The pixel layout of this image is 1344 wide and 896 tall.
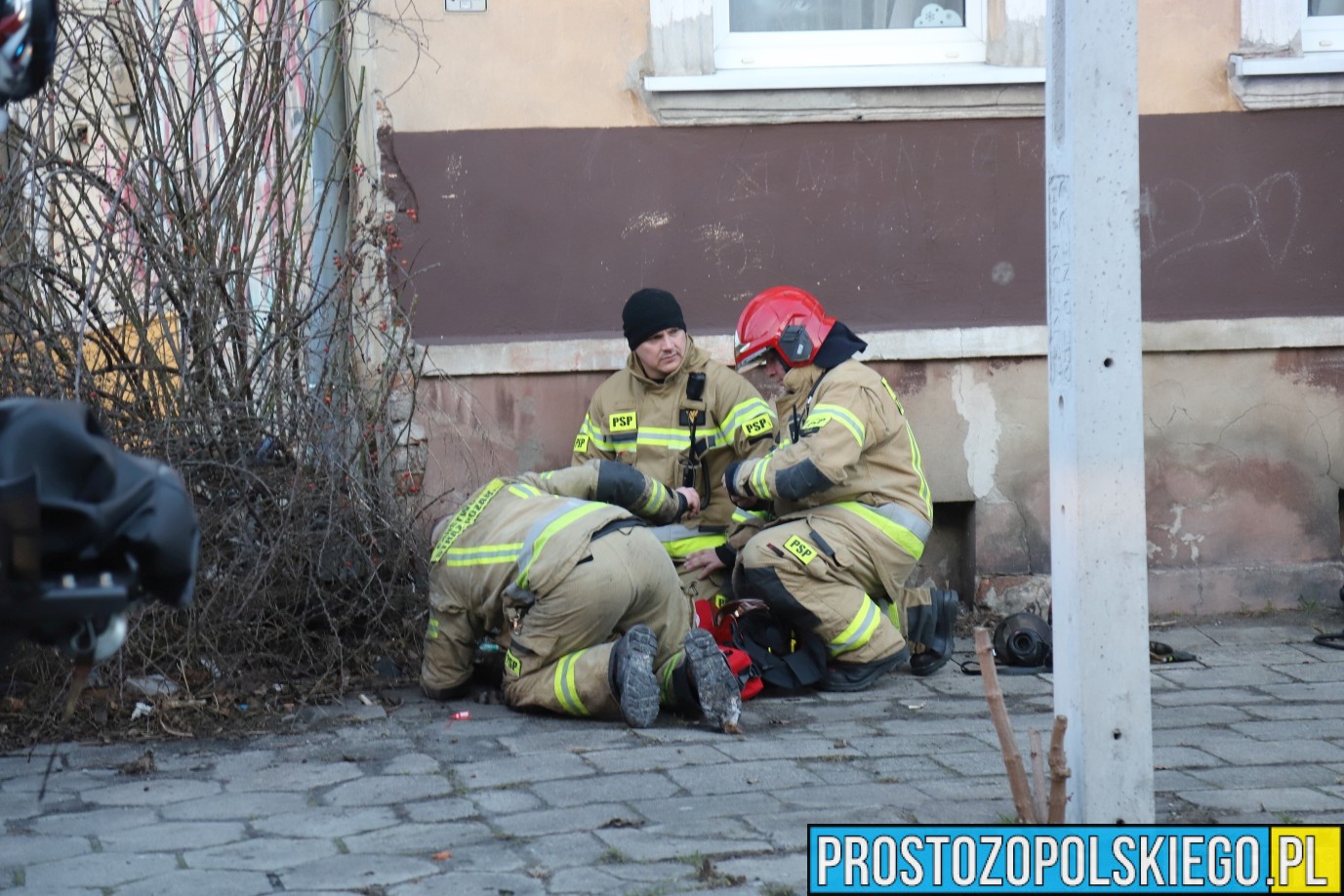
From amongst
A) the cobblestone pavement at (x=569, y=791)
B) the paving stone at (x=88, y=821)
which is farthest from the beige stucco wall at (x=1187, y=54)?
the paving stone at (x=88, y=821)

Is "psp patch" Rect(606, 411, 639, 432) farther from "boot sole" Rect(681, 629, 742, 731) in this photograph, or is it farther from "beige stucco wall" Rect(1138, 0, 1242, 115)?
"beige stucco wall" Rect(1138, 0, 1242, 115)

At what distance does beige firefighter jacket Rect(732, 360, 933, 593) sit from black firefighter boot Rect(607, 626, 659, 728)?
97 centimetres

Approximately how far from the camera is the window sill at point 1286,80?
7.33m

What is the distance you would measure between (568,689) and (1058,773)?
2.27 metres

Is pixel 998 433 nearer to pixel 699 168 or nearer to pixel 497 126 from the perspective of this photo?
pixel 699 168

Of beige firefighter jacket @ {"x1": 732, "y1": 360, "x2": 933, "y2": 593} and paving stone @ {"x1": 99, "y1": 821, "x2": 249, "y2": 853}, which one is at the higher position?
beige firefighter jacket @ {"x1": 732, "y1": 360, "x2": 933, "y2": 593}

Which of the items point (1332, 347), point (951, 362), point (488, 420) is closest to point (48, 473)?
point (488, 420)

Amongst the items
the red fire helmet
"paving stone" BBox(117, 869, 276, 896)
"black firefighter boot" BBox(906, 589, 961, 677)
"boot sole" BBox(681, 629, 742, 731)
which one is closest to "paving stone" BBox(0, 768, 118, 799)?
"paving stone" BBox(117, 869, 276, 896)

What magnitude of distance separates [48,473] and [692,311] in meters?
5.24

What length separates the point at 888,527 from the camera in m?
6.20

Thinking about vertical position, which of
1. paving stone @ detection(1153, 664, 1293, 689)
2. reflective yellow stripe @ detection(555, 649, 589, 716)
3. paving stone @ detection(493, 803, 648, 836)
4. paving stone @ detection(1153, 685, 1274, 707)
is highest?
reflective yellow stripe @ detection(555, 649, 589, 716)

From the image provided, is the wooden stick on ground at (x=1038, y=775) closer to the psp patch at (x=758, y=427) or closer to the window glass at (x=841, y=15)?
the psp patch at (x=758, y=427)

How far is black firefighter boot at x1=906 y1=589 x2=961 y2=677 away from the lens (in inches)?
252

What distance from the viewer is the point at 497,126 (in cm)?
706
